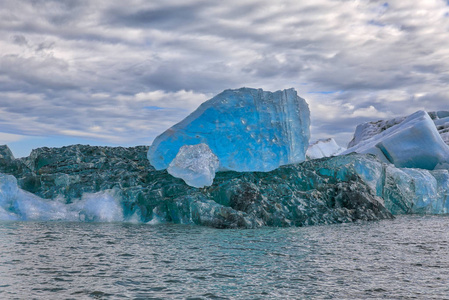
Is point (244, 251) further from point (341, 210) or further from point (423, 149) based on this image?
point (423, 149)

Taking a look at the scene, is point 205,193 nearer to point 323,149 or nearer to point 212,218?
point 212,218

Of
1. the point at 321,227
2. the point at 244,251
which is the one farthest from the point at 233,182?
the point at 244,251

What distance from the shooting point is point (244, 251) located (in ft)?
25.0

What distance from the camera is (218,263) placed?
6.68 meters

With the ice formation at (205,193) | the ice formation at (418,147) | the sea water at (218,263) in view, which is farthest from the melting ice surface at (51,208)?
the ice formation at (418,147)

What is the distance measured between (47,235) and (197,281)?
465 cm

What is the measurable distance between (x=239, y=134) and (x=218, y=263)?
725 centimetres

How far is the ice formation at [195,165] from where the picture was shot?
11.9 meters

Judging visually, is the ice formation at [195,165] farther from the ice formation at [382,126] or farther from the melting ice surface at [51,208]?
the ice formation at [382,126]

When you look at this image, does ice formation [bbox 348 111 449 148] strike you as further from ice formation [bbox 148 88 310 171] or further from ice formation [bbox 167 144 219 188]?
ice formation [bbox 167 144 219 188]

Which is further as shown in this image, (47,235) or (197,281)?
(47,235)

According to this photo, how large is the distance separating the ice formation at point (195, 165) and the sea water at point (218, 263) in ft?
5.96

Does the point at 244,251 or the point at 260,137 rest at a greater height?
the point at 260,137

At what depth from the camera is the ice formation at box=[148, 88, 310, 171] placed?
44.2 ft
